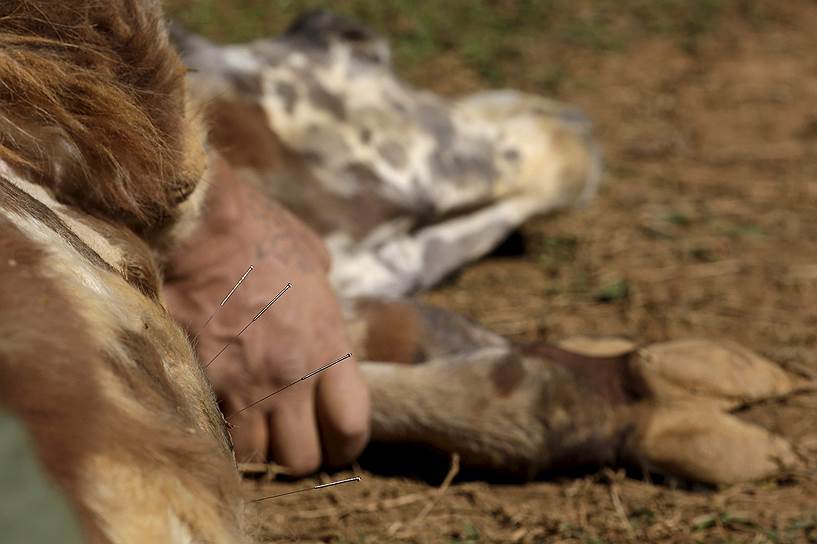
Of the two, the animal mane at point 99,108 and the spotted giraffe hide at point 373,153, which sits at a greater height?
the animal mane at point 99,108

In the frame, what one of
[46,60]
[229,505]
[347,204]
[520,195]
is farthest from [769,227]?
[229,505]

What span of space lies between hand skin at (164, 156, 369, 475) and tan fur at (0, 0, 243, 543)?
0.11 metres

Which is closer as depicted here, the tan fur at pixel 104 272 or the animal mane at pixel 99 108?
the tan fur at pixel 104 272

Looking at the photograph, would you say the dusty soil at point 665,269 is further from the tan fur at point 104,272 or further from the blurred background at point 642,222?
the tan fur at point 104,272

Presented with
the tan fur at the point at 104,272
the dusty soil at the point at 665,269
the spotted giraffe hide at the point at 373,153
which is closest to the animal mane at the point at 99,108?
the tan fur at the point at 104,272

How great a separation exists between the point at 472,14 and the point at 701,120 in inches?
47.8

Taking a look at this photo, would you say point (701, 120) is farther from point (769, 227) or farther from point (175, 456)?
point (175, 456)

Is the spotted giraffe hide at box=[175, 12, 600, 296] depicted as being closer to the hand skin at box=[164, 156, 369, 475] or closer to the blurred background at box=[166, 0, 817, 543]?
the blurred background at box=[166, 0, 817, 543]

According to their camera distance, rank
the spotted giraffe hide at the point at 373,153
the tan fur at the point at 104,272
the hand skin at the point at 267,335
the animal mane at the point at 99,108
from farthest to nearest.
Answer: the spotted giraffe hide at the point at 373,153
the hand skin at the point at 267,335
the animal mane at the point at 99,108
the tan fur at the point at 104,272

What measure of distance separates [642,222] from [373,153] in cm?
86

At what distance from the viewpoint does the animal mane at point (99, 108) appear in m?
1.24

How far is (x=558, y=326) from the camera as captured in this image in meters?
2.35

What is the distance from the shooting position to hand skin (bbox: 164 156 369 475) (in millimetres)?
1650

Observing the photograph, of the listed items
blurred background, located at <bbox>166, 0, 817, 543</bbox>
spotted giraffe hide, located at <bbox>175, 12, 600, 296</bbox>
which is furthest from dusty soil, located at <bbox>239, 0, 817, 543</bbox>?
spotted giraffe hide, located at <bbox>175, 12, 600, 296</bbox>
